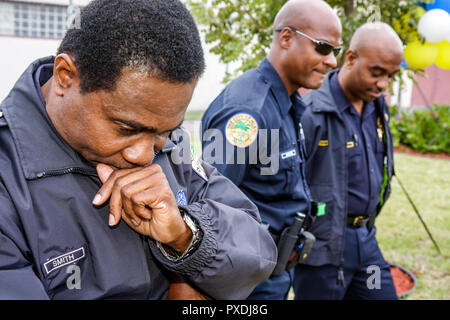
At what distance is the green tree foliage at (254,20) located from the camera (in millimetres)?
4832

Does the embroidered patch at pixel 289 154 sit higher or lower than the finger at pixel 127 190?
lower

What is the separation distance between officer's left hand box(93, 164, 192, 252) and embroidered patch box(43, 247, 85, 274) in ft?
0.40

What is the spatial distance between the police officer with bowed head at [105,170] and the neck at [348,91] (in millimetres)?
2576

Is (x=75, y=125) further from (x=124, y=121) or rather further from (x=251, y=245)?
(x=251, y=245)

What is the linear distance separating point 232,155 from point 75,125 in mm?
1374

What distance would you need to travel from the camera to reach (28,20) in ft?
48.2

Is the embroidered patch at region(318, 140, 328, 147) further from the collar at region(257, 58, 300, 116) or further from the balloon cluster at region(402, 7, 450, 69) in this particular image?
the balloon cluster at region(402, 7, 450, 69)

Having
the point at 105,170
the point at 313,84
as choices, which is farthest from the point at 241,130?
the point at 105,170

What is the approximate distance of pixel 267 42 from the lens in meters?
5.09

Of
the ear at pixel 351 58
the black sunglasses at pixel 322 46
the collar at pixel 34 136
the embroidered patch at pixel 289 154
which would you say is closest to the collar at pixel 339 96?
the ear at pixel 351 58

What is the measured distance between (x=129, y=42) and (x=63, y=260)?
0.63 m

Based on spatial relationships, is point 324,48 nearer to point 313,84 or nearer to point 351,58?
point 313,84

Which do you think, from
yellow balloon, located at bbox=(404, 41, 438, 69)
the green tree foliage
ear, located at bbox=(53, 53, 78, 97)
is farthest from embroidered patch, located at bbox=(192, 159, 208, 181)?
yellow balloon, located at bbox=(404, 41, 438, 69)

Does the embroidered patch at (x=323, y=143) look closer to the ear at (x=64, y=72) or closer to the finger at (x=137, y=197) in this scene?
the finger at (x=137, y=197)
